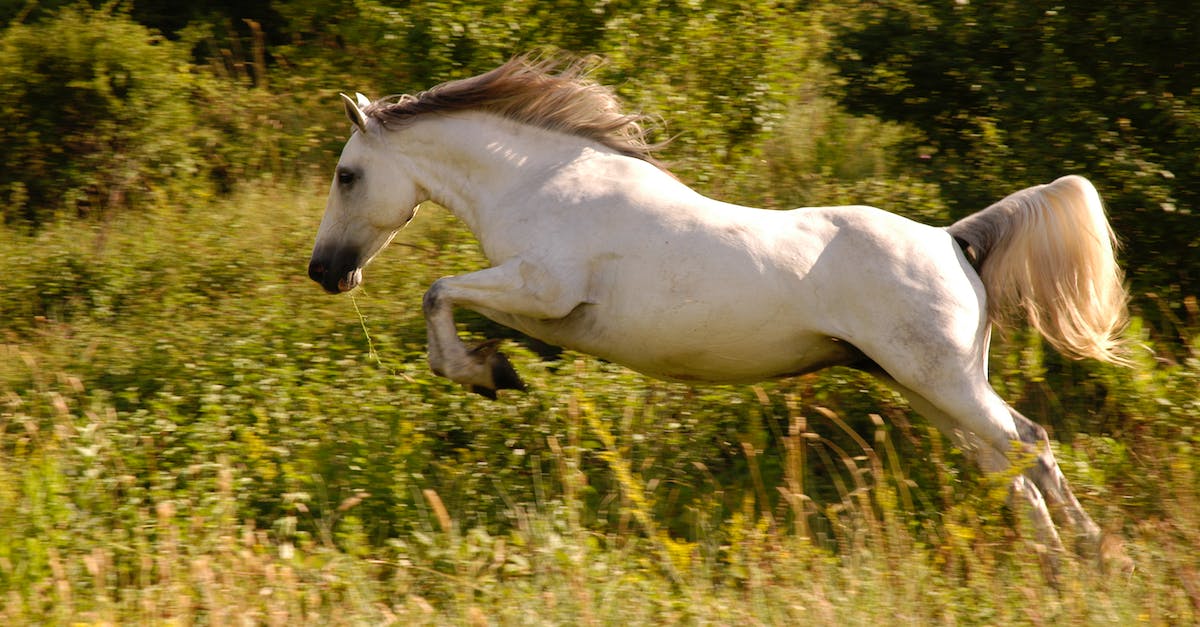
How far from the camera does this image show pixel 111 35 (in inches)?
365

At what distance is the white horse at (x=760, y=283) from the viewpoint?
473 cm

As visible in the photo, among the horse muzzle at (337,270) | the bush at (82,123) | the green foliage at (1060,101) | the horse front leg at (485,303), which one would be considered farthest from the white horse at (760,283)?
the bush at (82,123)

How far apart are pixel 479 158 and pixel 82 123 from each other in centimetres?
530

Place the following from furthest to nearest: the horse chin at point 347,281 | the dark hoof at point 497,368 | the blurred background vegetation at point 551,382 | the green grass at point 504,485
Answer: the horse chin at point 347,281 → the dark hoof at point 497,368 → the blurred background vegetation at point 551,382 → the green grass at point 504,485

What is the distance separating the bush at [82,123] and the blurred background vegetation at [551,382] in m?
0.03

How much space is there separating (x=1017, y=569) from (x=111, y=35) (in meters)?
7.62

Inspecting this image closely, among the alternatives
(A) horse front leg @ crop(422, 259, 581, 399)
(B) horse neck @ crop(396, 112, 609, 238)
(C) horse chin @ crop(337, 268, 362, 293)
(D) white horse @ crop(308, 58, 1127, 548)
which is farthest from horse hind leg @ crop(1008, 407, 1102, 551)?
(C) horse chin @ crop(337, 268, 362, 293)

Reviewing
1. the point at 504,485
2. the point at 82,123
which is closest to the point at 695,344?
the point at 504,485

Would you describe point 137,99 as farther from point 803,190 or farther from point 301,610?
point 301,610

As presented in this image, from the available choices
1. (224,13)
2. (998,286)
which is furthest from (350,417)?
(224,13)

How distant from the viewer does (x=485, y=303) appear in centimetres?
485

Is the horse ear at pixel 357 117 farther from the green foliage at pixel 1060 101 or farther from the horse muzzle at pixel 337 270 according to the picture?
the green foliage at pixel 1060 101

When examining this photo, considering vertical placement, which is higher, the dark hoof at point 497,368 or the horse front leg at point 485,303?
the horse front leg at point 485,303

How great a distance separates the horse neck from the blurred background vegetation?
609 millimetres
